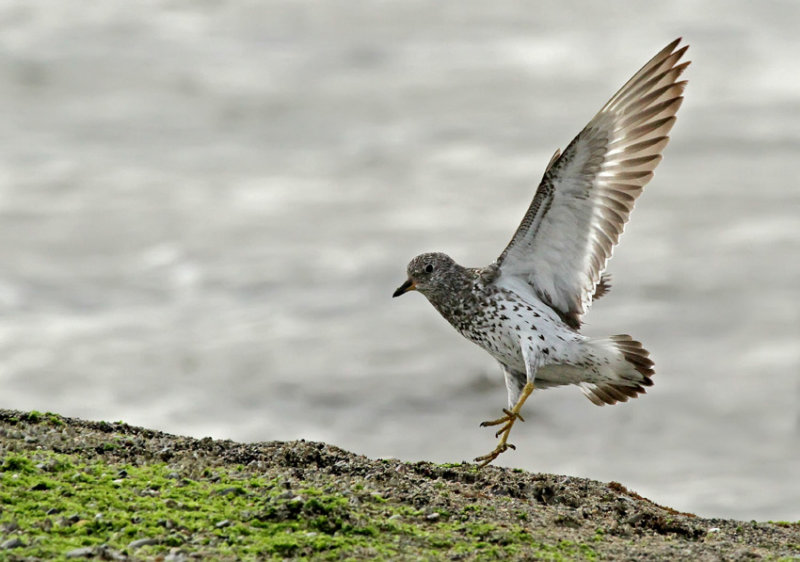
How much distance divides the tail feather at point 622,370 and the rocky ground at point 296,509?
1806mm

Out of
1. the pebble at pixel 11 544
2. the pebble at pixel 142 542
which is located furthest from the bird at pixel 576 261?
the pebble at pixel 11 544

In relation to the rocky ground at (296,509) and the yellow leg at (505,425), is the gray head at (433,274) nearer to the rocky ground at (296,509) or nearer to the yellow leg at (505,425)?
the yellow leg at (505,425)

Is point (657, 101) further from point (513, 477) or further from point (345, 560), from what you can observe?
point (345, 560)

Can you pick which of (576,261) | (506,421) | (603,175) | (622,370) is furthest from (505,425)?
(603,175)

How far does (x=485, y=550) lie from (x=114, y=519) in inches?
70.5

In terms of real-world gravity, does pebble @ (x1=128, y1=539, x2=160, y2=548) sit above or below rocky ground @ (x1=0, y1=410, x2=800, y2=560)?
below

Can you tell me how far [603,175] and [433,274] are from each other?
1855 mm

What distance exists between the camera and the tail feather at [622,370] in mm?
8164

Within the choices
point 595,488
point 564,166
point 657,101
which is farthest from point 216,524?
point 657,101

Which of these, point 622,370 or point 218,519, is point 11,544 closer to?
point 218,519

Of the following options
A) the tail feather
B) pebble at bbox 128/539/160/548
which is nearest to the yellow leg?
the tail feather

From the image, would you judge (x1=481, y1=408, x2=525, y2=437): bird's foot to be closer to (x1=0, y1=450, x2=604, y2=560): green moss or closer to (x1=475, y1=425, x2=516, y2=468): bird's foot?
(x1=475, y1=425, x2=516, y2=468): bird's foot

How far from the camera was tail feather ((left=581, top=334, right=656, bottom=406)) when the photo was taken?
816 cm

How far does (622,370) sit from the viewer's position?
8.30 m
